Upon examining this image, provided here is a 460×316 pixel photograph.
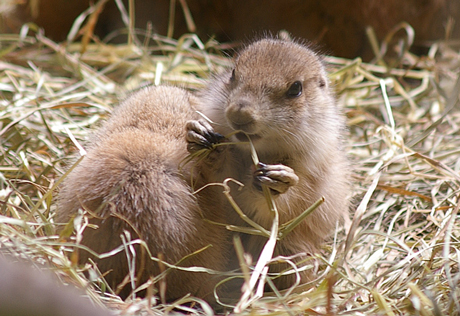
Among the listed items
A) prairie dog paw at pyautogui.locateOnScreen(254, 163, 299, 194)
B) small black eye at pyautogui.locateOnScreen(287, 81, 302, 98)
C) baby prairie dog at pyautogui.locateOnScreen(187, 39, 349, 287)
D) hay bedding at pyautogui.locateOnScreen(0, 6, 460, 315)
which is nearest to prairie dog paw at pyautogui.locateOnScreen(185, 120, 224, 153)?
baby prairie dog at pyautogui.locateOnScreen(187, 39, 349, 287)

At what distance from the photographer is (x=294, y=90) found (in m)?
2.26

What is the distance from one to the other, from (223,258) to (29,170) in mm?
1228

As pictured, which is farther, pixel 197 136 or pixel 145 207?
pixel 197 136

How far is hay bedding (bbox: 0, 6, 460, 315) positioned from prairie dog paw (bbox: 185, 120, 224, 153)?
625 mm

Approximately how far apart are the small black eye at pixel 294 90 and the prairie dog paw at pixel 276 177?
341 mm

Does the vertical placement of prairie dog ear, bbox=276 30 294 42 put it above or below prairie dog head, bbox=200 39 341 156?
above

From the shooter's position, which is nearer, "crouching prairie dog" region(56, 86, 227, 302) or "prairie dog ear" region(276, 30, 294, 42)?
"crouching prairie dog" region(56, 86, 227, 302)

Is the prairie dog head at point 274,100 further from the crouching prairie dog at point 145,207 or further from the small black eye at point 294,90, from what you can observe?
the crouching prairie dog at point 145,207

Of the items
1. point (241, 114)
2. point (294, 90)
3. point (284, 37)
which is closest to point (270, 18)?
point (284, 37)

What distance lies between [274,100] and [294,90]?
0.45 feet

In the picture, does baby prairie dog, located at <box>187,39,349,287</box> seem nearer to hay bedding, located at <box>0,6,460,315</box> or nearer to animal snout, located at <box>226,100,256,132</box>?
animal snout, located at <box>226,100,256,132</box>

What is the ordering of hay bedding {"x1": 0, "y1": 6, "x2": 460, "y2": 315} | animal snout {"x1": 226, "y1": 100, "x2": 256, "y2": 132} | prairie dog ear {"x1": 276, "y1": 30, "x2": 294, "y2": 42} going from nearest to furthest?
hay bedding {"x1": 0, "y1": 6, "x2": 460, "y2": 315}, animal snout {"x1": 226, "y1": 100, "x2": 256, "y2": 132}, prairie dog ear {"x1": 276, "y1": 30, "x2": 294, "y2": 42}

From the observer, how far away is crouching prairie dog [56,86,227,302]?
6.45 feet

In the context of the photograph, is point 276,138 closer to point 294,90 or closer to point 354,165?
point 294,90
